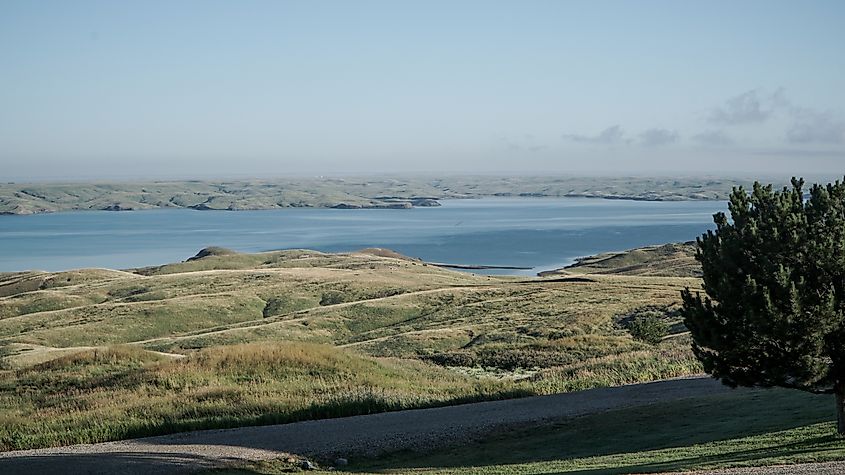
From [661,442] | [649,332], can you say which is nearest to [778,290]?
[661,442]

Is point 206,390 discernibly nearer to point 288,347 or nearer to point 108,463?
point 288,347

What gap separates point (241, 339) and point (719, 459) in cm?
3534

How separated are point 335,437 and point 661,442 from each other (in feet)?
22.1

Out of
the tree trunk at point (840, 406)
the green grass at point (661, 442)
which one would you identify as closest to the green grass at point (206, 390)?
the green grass at point (661, 442)

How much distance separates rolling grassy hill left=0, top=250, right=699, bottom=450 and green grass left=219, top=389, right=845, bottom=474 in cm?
501

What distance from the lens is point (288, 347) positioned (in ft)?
96.8

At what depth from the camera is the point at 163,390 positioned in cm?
2486

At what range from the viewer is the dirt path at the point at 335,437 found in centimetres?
1634

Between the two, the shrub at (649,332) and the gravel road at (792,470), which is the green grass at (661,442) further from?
the shrub at (649,332)

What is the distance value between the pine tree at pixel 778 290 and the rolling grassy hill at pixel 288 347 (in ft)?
32.8

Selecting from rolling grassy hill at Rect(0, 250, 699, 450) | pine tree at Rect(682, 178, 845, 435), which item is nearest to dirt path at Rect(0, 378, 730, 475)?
rolling grassy hill at Rect(0, 250, 699, 450)

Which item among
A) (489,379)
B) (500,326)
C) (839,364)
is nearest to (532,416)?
(839,364)

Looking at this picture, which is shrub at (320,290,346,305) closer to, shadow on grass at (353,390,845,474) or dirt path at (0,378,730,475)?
dirt path at (0,378,730,475)

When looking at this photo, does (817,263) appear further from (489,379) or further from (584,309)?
(584,309)
